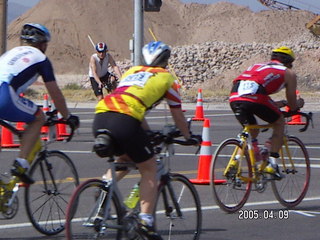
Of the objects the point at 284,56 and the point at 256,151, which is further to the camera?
the point at 284,56

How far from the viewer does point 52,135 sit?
841 cm

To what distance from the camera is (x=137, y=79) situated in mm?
6879

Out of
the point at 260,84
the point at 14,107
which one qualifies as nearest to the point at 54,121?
the point at 14,107

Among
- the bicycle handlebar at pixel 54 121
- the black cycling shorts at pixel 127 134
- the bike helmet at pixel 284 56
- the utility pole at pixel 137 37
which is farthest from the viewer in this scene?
the utility pole at pixel 137 37

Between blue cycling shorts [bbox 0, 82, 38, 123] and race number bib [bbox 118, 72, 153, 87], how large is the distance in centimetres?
119

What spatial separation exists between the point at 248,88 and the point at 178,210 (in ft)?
8.24

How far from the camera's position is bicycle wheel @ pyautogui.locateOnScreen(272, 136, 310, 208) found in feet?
32.6

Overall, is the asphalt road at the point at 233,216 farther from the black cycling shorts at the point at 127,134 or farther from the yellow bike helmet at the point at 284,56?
the yellow bike helmet at the point at 284,56

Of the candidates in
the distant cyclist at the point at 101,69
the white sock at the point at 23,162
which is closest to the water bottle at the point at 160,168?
the white sock at the point at 23,162

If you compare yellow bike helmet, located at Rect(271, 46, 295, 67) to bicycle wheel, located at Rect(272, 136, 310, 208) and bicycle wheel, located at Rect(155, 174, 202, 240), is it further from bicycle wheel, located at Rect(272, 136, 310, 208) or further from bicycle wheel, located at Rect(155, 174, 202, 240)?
bicycle wheel, located at Rect(155, 174, 202, 240)

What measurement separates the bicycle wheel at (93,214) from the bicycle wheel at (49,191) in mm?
1412

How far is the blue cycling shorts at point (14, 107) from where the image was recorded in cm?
767

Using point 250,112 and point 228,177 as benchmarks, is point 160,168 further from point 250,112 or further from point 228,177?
point 250,112

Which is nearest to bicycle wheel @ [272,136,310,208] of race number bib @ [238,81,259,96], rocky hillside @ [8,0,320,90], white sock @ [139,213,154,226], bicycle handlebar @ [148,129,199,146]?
race number bib @ [238,81,259,96]
